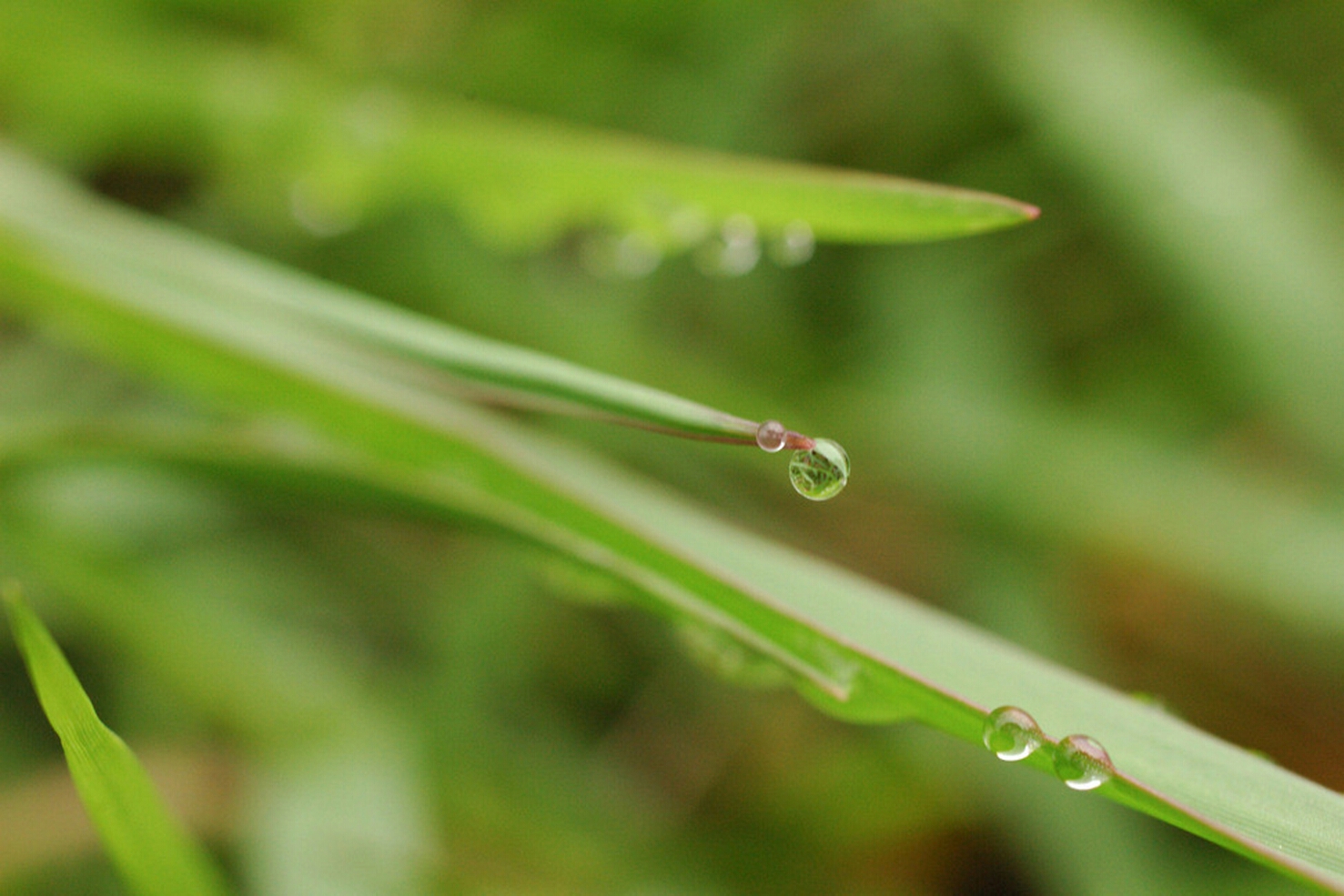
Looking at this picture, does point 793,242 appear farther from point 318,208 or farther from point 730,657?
point 318,208

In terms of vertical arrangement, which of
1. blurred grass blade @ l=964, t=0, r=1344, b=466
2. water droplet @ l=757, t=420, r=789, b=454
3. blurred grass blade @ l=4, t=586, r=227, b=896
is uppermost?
blurred grass blade @ l=964, t=0, r=1344, b=466

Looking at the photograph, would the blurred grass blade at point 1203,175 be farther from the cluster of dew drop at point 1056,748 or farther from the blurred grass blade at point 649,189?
the cluster of dew drop at point 1056,748

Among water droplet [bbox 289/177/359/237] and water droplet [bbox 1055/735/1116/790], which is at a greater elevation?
water droplet [bbox 289/177/359/237]

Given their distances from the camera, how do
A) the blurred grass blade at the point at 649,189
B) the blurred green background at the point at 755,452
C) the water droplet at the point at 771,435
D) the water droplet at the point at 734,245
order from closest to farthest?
the water droplet at the point at 771,435 < the blurred grass blade at the point at 649,189 < the water droplet at the point at 734,245 < the blurred green background at the point at 755,452

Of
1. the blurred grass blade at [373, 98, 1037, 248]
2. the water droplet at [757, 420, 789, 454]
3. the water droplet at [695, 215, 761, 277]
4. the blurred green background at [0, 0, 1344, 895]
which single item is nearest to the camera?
the water droplet at [757, 420, 789, 454]

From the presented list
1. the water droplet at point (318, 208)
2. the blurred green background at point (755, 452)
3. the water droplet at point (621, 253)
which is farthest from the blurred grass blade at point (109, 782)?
the water droplet at point (318, 208)

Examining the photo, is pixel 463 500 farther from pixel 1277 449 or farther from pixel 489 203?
pixel 1277 449

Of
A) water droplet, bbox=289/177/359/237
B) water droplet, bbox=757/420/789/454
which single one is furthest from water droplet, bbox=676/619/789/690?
water droplet, bbox=289/177/359/237

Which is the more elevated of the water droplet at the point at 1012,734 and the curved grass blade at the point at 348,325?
the curved grass blade at the point at 348,325

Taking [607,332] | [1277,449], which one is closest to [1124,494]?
[1277,449]

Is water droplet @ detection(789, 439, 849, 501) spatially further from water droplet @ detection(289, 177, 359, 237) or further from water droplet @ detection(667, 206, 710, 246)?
water droplet @ detection(289, 177, 359, 237)
